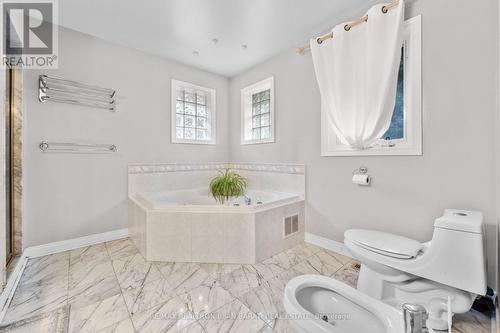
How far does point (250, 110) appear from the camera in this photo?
3467 millimetres

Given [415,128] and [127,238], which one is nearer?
[415,128]

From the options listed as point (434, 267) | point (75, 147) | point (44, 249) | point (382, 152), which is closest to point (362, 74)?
point (382, 152)

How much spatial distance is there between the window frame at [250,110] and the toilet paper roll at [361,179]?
1.23 metres

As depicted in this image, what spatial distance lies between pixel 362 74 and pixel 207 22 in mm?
1582

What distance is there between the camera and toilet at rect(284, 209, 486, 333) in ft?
3.50

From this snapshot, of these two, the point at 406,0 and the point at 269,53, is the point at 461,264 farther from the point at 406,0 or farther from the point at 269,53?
the point at 269,53

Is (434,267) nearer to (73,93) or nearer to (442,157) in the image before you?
(442,157)

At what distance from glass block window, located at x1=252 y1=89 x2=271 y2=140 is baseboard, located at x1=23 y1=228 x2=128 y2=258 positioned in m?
2.21

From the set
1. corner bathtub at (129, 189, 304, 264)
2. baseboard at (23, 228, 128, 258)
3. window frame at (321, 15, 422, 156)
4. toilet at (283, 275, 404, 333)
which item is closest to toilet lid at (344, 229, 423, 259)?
toilet at (283, 275, 404, 333)

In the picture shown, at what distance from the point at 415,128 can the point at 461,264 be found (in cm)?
102

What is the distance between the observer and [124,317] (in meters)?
1.36

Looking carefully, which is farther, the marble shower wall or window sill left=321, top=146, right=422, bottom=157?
the marble shower wall

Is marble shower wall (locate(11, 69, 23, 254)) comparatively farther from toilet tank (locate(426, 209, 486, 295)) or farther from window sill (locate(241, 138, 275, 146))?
toilet tank (locate(426, 209, 486, 295))

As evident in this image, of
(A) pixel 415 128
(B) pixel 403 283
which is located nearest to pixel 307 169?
(A) pixel 415 128
